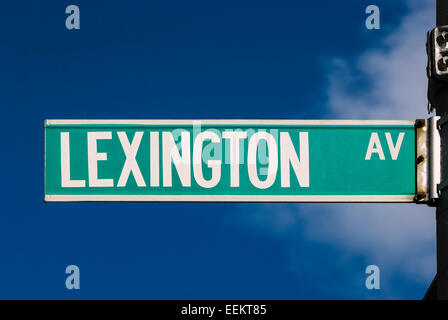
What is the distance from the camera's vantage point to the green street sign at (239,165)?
3369mm

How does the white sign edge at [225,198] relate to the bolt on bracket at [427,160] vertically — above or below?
below

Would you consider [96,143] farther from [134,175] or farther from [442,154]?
[442,154]

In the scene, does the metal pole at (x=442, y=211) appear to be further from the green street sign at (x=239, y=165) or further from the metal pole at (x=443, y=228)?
the green street sign at (x=239, y=165)

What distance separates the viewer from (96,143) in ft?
11.3

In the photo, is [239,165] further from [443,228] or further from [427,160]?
[443,228]

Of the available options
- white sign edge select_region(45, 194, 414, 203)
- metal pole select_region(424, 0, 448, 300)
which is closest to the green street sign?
white sign edge select_region(45, 194, 414, 203)

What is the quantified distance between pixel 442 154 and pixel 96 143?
1.55 m

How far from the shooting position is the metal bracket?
313cm

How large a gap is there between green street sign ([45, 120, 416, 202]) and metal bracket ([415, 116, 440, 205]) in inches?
2.5

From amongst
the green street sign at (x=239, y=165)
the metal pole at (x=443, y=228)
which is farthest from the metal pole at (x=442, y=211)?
the green street sign at (x=239, y=165)

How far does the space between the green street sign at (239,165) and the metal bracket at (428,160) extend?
0.20ft

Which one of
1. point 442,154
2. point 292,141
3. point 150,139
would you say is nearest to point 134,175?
point 150,139

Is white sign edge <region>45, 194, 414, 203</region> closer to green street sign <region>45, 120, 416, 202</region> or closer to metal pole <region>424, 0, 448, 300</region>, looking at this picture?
green street sign <region>45, 120, 416, 202</region>
